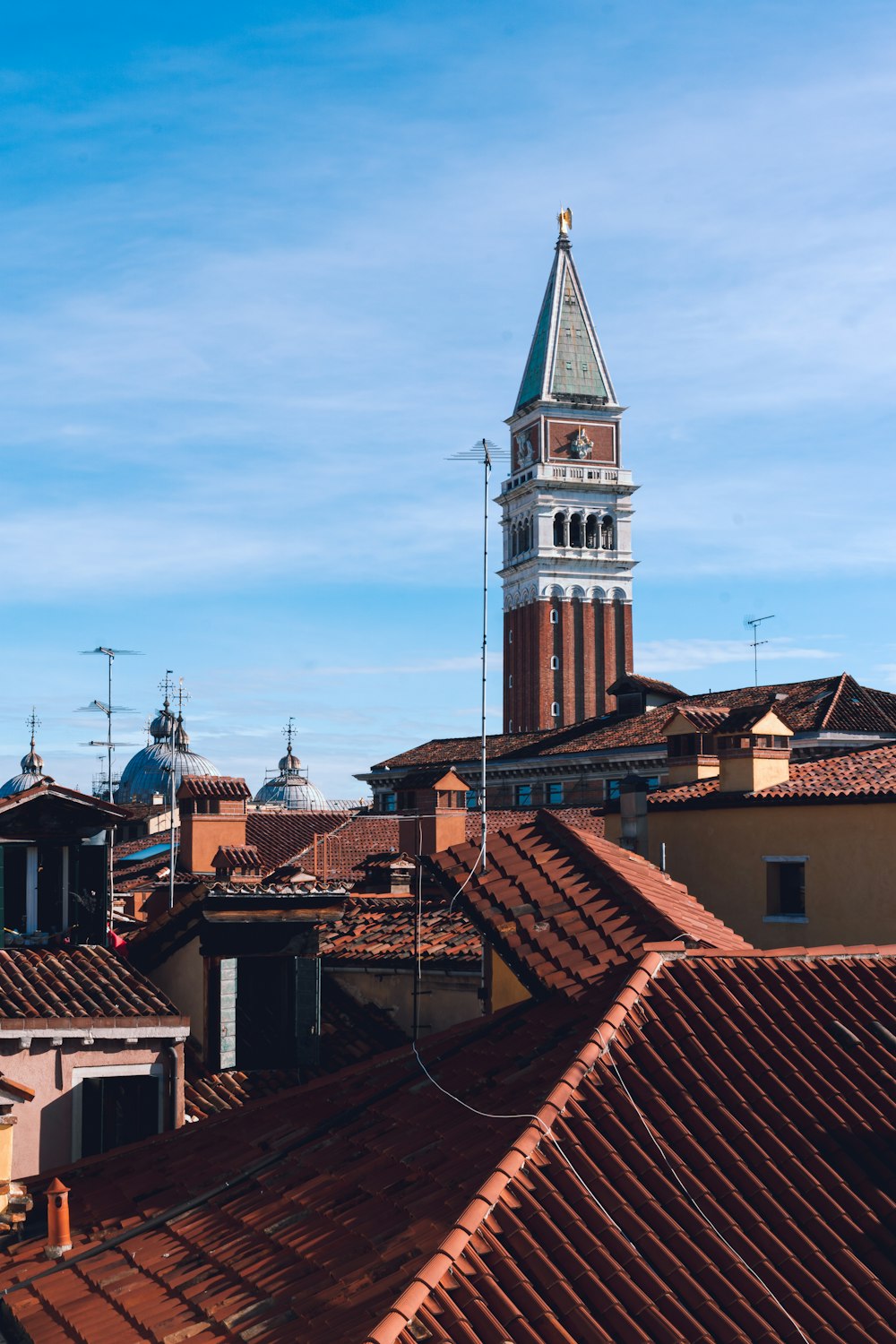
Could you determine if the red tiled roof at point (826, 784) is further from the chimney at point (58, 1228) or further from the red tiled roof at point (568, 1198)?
the chimney at point (58, 1228)

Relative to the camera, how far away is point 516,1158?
7.96 metres

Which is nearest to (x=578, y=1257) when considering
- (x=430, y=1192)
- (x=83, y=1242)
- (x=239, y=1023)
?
(x=430, y=1192)

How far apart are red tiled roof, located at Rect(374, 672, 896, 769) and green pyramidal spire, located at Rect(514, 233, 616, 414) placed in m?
34.8

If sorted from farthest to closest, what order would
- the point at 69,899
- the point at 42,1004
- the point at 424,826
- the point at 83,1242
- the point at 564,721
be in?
the point at 564,721 → the point at 424,826 → the point at 69,899 → the point at 42,1004 → the point at 83,1242

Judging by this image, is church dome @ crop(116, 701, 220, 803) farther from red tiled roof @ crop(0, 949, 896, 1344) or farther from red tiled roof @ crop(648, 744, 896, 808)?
red tiled roof @ crop(0, 949, 896, 1344)

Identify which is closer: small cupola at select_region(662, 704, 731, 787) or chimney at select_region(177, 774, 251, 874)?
small cupola at select_region(662, 704, 731, 787)

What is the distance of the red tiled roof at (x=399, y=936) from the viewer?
18.8 meters

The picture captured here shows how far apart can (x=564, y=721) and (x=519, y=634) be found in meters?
7.74

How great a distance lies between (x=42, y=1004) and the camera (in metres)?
15.1

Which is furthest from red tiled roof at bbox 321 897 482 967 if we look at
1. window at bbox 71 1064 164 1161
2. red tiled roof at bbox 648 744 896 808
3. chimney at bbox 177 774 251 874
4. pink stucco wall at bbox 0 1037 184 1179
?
chimney at bbox 177 774 251 874

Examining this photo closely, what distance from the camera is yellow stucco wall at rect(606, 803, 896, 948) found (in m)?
22.9

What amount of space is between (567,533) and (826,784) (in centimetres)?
8027

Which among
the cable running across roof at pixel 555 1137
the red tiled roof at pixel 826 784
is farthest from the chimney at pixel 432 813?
the cable running across roof at pixel 555 1137

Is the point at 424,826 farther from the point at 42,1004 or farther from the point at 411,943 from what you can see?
the point at 42,1004
